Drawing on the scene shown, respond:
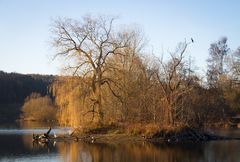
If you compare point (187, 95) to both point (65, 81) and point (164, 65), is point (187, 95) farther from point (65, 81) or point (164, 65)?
point (65, 81)

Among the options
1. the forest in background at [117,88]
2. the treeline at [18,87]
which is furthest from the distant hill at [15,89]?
the forest in background at [117,88]

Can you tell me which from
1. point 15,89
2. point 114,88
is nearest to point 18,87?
point 15,89

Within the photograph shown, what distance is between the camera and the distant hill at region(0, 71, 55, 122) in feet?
399

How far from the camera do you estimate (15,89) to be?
134375 millimetres

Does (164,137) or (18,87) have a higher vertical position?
(18,87)

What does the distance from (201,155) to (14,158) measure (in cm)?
1283

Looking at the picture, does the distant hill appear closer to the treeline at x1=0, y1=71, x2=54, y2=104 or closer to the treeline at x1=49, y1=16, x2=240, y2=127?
the treeline at x1=0, y1=71, x2=54, y2=104

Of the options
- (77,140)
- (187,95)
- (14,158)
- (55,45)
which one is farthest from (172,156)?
(187,95)

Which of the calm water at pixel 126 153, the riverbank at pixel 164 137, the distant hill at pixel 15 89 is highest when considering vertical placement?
the distant hill at pixel 15 89

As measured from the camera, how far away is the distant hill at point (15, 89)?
399 ft

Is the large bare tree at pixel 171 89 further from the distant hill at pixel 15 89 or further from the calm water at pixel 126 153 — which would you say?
the distant hill at pixel 15 89

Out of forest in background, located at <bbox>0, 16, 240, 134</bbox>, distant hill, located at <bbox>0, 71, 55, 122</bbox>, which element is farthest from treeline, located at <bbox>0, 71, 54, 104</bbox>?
forest in background, located at <bbox>0, 16, 240, 134</bbox>

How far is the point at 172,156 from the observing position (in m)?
29.9

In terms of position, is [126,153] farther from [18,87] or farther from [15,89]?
[18,87]
